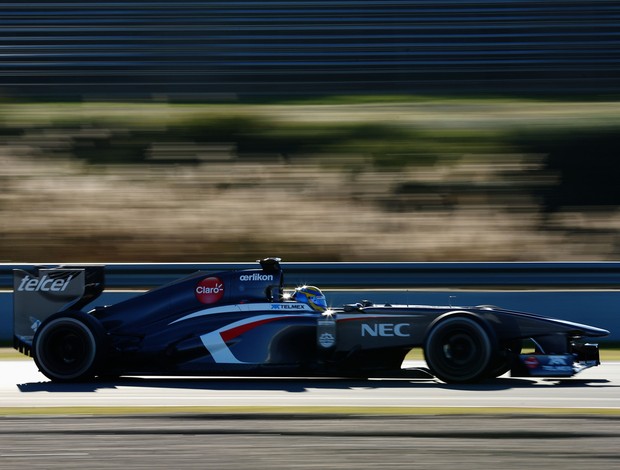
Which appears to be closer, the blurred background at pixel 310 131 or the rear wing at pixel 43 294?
the rear wing at pixel 43 294

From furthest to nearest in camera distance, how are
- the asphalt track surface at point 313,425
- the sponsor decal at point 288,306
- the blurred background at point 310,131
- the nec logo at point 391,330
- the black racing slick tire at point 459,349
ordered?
1. the blurred background at point 310,131
2. the sponsor decal at point 288,306
3. the nec logo at point 391,330
4. the black racing slick tire at point 459,349
5. the asphalt track surface at point 313,425

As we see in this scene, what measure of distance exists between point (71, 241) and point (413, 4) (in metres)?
9.81

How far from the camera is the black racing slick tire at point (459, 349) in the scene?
7.38 meters

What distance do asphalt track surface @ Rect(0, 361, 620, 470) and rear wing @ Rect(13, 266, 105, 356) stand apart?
61 cm

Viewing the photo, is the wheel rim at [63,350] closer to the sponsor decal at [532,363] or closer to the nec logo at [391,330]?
the nec logo at [391,330]

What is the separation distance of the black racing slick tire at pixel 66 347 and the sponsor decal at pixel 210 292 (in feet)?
2.87

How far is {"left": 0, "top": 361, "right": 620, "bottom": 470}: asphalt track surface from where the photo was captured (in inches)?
192

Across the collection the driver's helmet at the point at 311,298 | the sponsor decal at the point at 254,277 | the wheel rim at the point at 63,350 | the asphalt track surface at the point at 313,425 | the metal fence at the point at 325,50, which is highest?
the metal fence at the point at 325,50

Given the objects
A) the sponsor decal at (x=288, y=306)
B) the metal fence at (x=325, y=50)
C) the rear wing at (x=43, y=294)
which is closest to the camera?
the sponsor decal at (x=288, y=306)

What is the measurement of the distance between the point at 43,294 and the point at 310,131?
11.6 m

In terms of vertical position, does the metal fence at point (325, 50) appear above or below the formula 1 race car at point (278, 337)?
above

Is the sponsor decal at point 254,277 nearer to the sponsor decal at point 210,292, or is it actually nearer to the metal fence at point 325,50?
the sponsor decal at point 210,292

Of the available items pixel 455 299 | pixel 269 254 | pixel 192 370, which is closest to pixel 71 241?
pixel 269 254

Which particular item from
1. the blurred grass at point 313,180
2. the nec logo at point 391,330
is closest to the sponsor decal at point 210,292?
the nec logo at point 391,330
